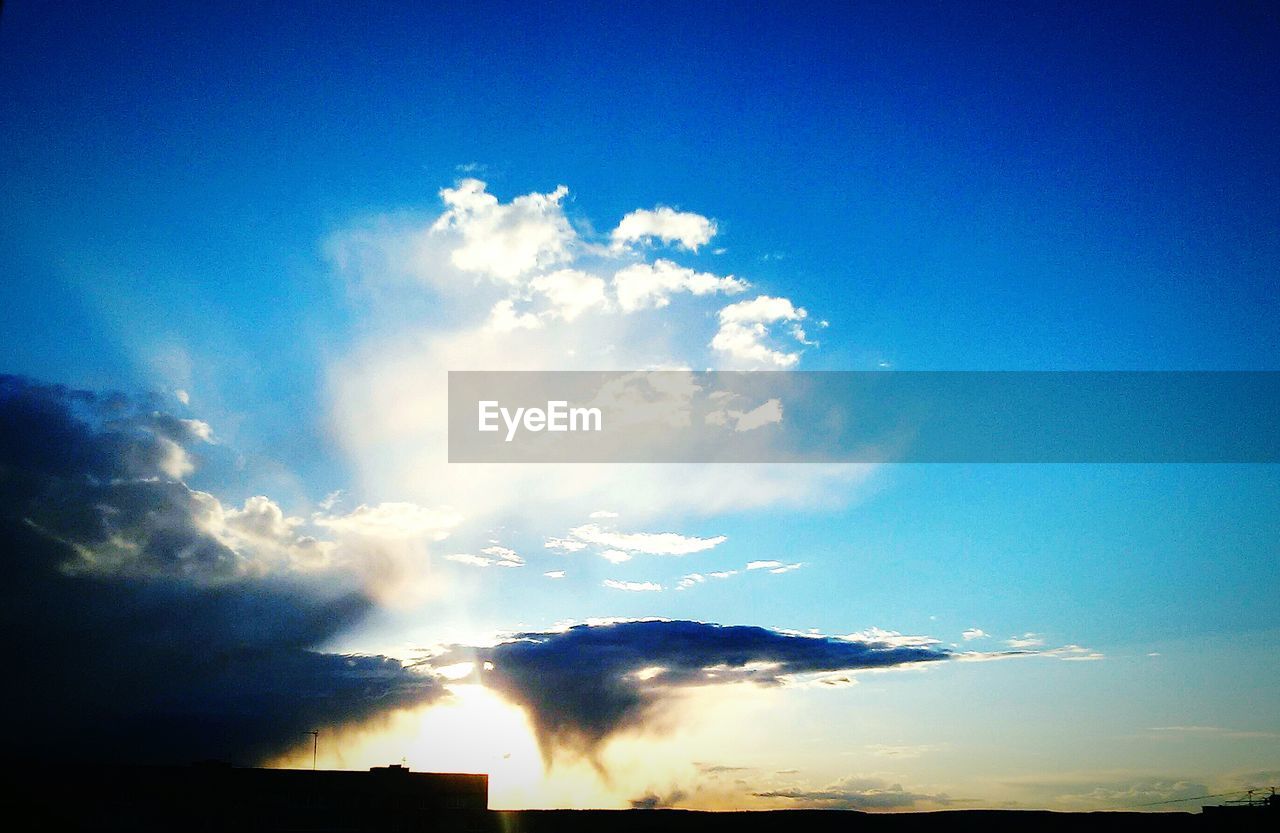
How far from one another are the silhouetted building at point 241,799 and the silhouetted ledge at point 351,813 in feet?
0.28

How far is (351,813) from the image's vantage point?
71500 millimetres

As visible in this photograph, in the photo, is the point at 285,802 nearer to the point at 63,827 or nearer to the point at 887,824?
the point at 63,827

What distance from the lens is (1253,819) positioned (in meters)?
79.6

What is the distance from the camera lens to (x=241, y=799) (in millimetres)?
69438

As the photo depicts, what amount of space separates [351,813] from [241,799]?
8938mm

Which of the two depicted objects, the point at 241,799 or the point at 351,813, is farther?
the point at 351,813

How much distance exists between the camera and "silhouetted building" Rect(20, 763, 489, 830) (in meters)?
64.3

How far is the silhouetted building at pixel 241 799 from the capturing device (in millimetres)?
64312

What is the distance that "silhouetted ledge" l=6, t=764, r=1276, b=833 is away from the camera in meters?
65.1

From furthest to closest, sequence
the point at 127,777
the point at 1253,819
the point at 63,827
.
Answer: the point at 1253,819
the point at 127,777
the point at 63,827

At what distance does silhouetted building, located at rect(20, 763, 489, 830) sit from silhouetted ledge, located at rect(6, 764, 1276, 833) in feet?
0.28

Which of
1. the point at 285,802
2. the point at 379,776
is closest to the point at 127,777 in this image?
the point at 285,802

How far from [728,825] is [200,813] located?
140ft

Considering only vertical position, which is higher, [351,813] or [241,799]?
[241,799]
